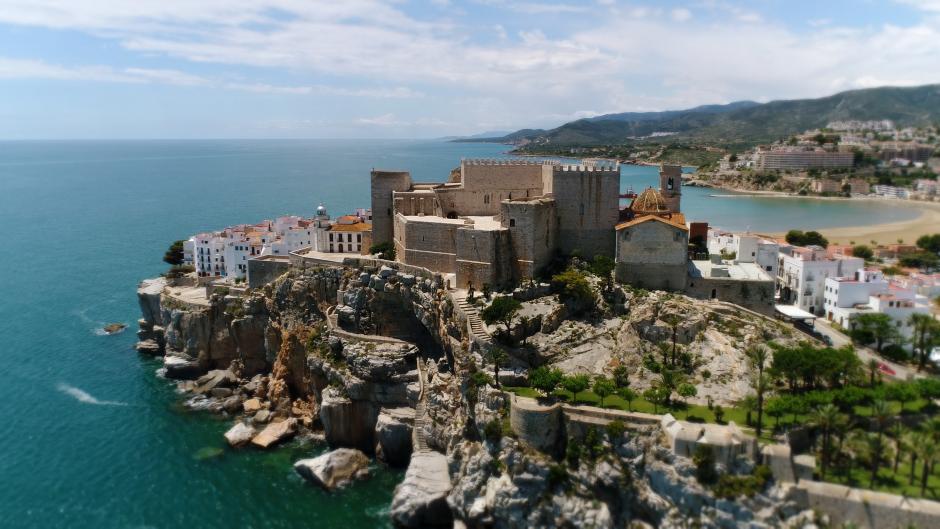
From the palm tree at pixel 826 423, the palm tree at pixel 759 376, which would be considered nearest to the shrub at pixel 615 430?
the palm tree at pixel 759 376

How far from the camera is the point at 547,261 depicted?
134 feet

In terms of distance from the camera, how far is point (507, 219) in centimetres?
3962

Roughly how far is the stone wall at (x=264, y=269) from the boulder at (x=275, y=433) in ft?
40.8

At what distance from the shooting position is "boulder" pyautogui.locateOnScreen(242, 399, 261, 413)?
42000mm

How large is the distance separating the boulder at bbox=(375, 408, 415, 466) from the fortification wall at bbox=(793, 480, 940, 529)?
64.0 feet

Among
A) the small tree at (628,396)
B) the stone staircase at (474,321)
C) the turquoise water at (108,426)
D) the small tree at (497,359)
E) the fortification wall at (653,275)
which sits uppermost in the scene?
the fortification wall at (653,275)

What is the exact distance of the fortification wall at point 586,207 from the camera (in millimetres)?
40969

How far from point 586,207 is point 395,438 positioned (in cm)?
1800

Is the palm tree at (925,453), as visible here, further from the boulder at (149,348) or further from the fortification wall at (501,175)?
the boulder at (149,348)

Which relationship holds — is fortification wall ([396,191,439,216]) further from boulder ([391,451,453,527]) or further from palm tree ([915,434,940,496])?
palm tree ([915,434,940,496])

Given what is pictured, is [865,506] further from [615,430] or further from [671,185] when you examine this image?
[671,185]

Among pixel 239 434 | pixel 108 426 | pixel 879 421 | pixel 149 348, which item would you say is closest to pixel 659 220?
pixel 879 421

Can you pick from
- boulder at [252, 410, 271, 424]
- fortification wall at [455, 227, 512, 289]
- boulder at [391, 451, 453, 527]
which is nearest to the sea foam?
boulder at [252, 410, 271, 424]

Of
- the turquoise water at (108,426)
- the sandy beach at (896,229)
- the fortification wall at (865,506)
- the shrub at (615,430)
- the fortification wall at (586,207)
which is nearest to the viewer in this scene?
the fortification wall at (865,506)
